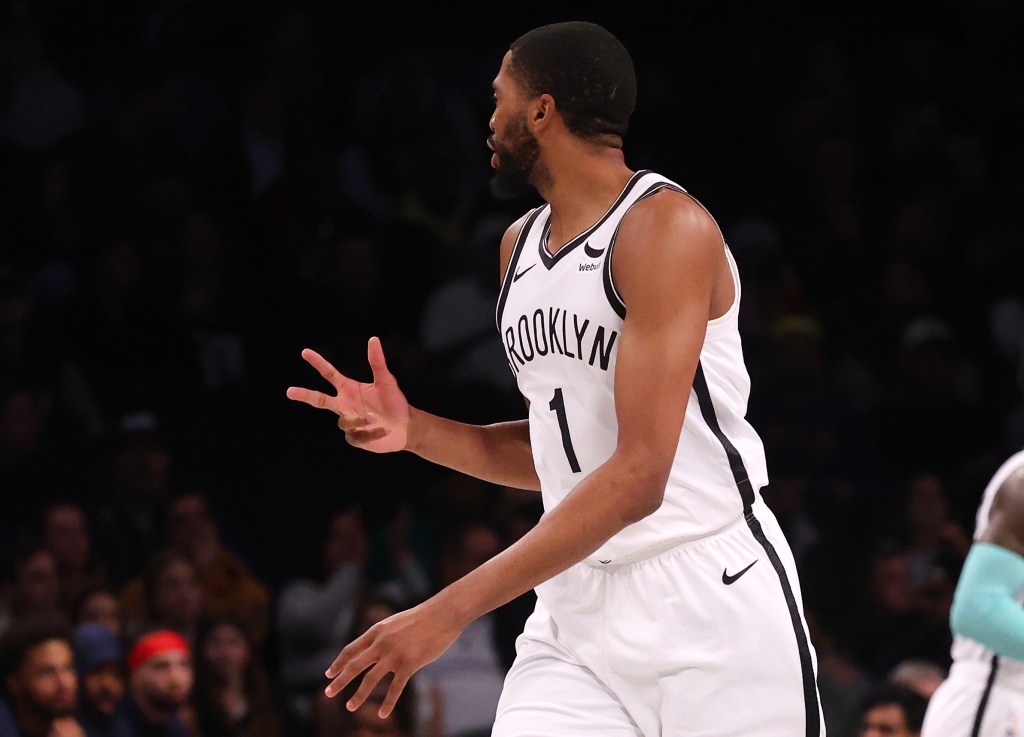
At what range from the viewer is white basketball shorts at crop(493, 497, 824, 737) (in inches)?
110

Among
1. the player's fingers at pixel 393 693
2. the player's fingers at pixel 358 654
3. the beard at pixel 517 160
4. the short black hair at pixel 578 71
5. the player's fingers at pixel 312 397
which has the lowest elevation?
the player's fingers at pixel 393 693

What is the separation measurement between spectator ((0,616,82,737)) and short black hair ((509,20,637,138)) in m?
3.32

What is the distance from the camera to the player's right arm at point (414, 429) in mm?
3094

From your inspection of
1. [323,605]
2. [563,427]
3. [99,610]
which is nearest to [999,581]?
[563,427]

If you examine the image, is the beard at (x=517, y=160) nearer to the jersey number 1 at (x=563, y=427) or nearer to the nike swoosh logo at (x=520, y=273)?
the nike swoosh logo at (x=520, y=273)

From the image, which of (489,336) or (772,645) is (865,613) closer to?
(489,336)

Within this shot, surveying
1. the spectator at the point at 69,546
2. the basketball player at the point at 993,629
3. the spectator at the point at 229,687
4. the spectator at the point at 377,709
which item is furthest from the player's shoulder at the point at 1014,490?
the spectator at the point at 69,546

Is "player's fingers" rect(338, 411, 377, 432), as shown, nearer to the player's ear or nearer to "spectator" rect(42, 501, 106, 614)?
the player's ear

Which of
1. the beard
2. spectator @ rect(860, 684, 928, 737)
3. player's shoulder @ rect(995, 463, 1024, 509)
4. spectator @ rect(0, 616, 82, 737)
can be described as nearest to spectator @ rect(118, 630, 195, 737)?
spectator @ rect(0, 616, 82, 737)

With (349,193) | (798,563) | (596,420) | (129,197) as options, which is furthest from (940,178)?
(596,420)

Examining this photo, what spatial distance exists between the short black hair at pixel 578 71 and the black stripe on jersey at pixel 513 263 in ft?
0.98

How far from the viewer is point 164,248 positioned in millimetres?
7238

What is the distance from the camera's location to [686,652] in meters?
2.80

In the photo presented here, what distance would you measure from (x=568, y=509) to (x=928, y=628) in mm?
4667
